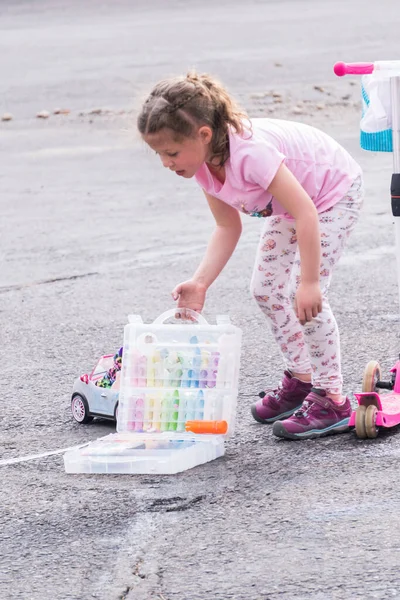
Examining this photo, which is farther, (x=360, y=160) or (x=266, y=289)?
(x=360, y=160)

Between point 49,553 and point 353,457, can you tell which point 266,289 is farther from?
point 49,553

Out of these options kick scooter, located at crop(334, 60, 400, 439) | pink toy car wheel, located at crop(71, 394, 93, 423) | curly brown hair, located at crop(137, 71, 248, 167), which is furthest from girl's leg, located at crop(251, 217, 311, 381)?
pink toy car wheel, located at crop(71, 394, 93, 423)

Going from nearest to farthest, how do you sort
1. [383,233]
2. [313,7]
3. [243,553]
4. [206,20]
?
1. [243,553]
2. [383,233]
3. [206,20]
4. [313,7]

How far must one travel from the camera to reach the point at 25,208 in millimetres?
9773

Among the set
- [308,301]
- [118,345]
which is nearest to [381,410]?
[308,301]

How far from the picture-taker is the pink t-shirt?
4016 millimetres

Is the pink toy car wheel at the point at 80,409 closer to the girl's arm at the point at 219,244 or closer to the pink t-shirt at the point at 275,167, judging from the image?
the girl's arm at the point at 219,244

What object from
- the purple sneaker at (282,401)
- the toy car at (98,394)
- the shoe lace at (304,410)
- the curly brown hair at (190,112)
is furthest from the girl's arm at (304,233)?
the toy car at (98,394)

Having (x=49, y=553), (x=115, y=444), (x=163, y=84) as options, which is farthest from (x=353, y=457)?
(x=163, y=84)

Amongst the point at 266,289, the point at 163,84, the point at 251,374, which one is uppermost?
the point at 163,84

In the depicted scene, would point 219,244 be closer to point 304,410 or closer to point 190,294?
point 190,294

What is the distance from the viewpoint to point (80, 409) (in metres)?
4.75

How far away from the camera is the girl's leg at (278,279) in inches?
176

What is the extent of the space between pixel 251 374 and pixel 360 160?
20.0 feet
